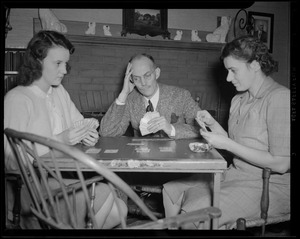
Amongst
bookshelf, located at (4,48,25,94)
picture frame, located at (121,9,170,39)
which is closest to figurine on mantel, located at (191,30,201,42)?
picture frame, located at (121,9,170,39)

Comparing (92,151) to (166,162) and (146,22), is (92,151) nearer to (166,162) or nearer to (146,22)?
(166,162)

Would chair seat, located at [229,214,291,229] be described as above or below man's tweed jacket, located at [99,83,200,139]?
below

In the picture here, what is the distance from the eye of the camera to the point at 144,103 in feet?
7.53

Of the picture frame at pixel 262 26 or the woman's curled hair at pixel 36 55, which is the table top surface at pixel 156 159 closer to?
the woman's curled hair at pixel 36 55

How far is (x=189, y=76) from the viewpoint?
13.0ft

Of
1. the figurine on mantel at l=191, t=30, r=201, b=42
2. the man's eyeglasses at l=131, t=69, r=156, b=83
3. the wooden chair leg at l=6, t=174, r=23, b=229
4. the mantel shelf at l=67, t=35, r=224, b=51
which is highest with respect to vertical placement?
the figurine on mantel at l=191, t=30, r=201, b=42

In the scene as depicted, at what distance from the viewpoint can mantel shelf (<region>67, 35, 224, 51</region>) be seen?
11.5ft

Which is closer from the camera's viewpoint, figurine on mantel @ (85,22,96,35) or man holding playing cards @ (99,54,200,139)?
man holding playing cards @ (99,54,200,139)

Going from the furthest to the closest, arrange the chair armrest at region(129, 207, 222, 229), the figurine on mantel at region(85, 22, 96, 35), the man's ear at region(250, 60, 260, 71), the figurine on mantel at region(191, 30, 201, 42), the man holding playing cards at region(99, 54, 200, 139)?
the figurine on mantel at region(191, 30, 201, 42) → the figurine on mantel at region(85, 22, 96, 35) → the man holding playing cards at region(99, 54, 200, 139) → the man's ear at region(250, 60, 260, 71) → the chair armrest at region(129, 207, 222, 229)

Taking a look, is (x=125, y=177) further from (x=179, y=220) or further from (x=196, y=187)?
(x=179, y=220)

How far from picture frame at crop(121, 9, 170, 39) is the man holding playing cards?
4.53ft

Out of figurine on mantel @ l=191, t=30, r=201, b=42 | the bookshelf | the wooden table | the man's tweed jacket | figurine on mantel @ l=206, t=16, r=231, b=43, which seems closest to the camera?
the wooden table

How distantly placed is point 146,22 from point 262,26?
1.38 m

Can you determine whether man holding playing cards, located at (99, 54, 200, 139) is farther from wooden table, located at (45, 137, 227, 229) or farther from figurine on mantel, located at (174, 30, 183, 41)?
figurine on mantel, located at (174, 30, 183, 41)
